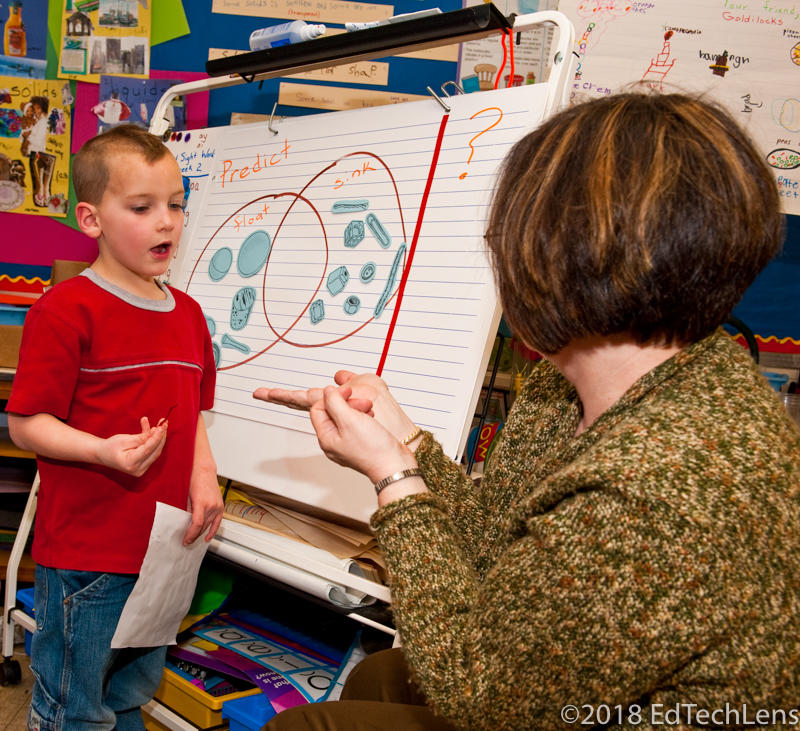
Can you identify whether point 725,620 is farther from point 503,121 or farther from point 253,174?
point 253,174

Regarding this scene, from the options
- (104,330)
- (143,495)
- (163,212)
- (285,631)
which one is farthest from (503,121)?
(285,631)

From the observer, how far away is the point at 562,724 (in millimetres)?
578

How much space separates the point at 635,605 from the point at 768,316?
1.60 metres

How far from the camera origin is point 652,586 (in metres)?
0.53

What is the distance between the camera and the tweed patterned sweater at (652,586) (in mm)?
529

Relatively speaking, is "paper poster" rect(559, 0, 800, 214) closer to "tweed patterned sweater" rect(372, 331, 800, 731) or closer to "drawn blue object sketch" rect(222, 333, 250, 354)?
"drawn blue object sketch" rect(222, 333, 250, 354)

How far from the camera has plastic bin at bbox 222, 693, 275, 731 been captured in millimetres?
1183

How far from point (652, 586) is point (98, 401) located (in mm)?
841

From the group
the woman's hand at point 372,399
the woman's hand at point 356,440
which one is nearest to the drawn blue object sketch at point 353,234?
the woman's hand at point 372,399

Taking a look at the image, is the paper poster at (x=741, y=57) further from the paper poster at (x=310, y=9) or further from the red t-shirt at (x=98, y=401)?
the red t-shirt at (x=98, y=401)

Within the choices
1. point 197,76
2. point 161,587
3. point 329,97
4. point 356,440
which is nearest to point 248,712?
point 161,587

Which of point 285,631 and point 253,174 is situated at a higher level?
point 253,174

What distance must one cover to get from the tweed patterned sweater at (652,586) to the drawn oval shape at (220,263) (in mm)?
1083

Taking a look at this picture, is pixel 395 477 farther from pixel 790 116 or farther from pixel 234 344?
pixel 790 116
